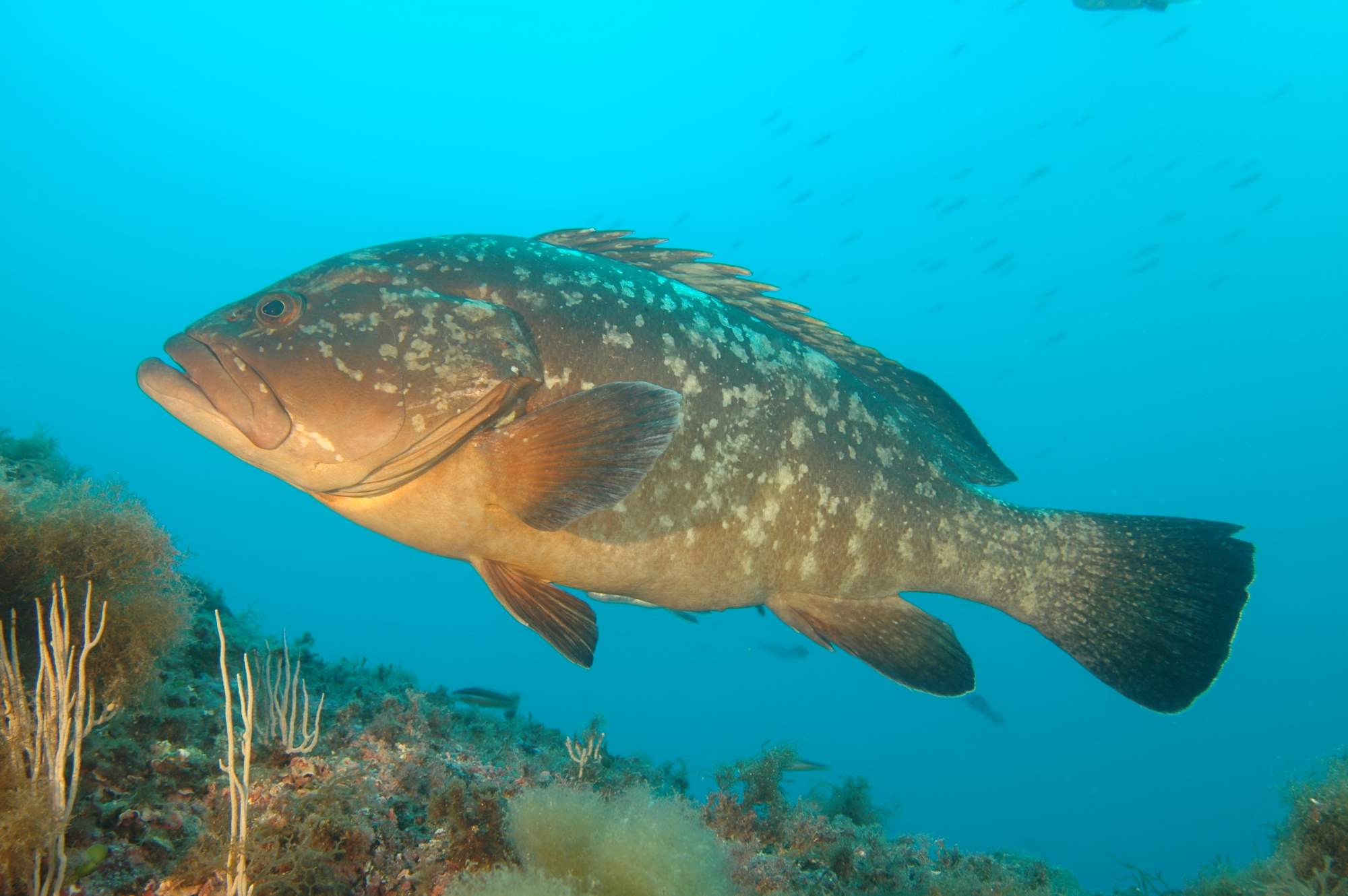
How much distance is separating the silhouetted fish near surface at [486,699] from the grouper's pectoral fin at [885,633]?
4.08 m

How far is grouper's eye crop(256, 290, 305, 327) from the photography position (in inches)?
130

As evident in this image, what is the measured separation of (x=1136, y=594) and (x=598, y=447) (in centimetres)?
346

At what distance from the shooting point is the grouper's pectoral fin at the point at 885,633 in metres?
3.99

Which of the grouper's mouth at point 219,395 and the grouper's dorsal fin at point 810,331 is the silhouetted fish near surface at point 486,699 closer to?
the grouper's mouth at point 219,395

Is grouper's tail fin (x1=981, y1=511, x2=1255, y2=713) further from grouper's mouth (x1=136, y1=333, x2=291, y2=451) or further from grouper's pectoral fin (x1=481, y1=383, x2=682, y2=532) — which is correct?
grouper's mouth (x1=136, y1=333, x2=291, y2=451)

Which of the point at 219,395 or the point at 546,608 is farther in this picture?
the point at 546,608

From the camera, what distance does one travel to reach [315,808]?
2.41m

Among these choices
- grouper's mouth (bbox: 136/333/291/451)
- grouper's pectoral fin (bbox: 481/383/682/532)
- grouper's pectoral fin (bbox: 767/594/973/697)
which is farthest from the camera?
grouper's pectoral fin (bbox: 767/594/973/697)

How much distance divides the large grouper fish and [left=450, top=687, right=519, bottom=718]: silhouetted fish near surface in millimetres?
3610

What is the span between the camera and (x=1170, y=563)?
4074 mm

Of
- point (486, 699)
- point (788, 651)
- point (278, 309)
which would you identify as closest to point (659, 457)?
point (278, 309)

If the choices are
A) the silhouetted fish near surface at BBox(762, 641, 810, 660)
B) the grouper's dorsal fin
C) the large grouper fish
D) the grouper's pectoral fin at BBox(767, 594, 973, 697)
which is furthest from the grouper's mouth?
the silhouetted fish near surface at BBox(762, 641, 810, 660)

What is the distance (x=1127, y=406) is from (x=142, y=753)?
104466 millimetres

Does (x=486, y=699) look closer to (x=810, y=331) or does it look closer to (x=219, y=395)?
(x=219, y=395)
